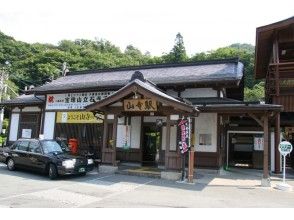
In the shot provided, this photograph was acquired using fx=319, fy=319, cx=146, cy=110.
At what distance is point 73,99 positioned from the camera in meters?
19.6

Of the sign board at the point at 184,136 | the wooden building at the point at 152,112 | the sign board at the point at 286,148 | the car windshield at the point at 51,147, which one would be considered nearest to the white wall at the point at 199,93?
the wooden building at the point at 152,112

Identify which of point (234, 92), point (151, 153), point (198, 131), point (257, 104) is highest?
point (234, 92)

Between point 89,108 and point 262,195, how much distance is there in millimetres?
8280

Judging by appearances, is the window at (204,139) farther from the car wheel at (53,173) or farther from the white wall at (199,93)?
the car wheel at (53,173)

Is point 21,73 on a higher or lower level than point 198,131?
higher

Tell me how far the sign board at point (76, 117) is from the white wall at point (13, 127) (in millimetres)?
3987

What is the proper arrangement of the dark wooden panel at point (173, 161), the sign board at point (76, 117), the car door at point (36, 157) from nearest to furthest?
the car door at point (36, 157), the dark wooden panel at point (173, 161), the sign board at point (76, 117)

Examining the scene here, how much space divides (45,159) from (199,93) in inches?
331

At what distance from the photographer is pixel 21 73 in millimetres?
48438

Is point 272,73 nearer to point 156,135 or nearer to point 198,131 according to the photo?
point 198,131

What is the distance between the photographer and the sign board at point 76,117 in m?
18.7

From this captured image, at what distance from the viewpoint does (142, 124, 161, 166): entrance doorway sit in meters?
17.3

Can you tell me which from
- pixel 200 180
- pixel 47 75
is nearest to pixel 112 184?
pixel 200 180

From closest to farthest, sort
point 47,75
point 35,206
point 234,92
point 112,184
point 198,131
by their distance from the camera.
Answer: point 35,206 → point 112,184 → point 198,131 → point 234,92 → point 47,75
